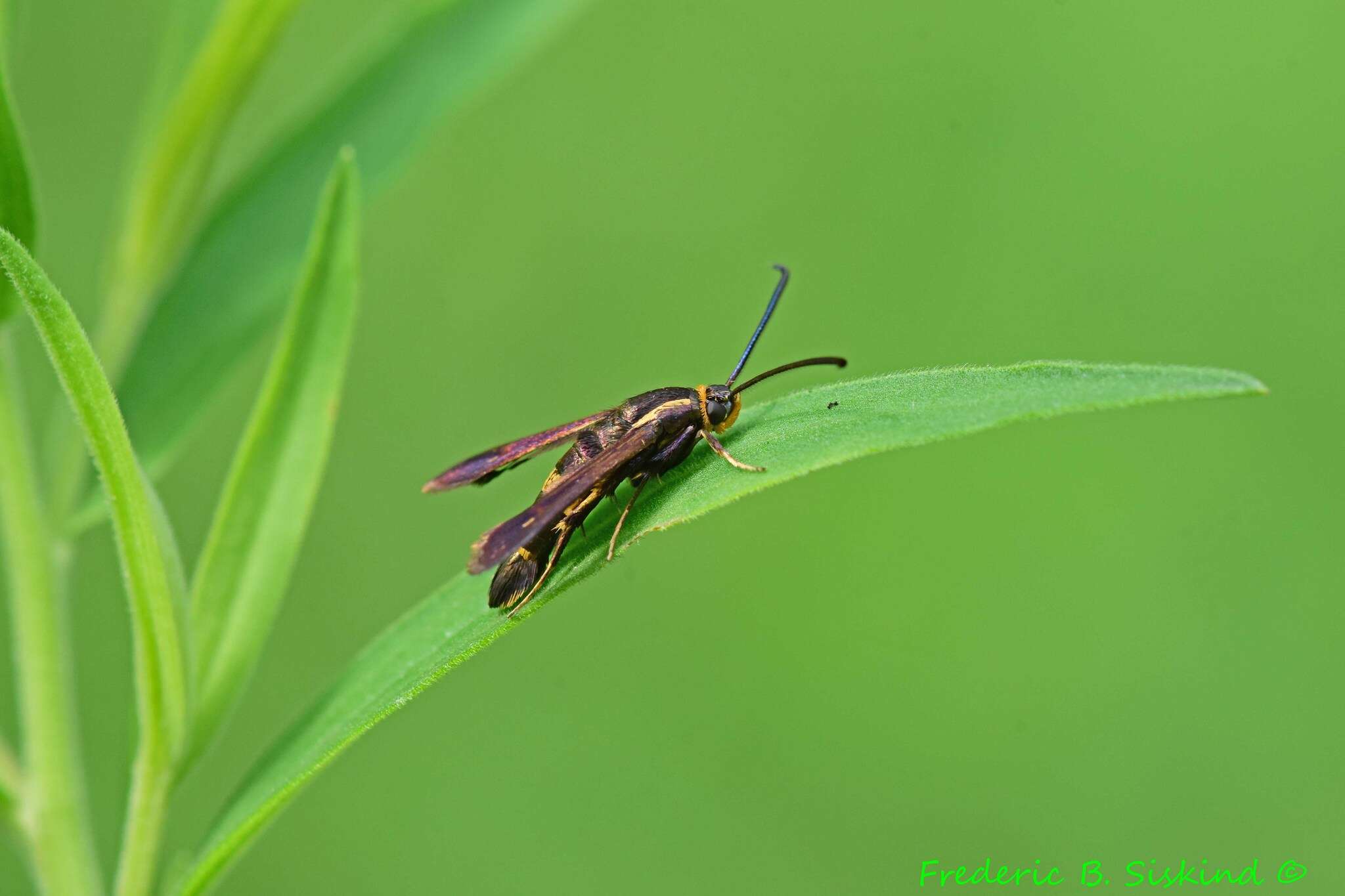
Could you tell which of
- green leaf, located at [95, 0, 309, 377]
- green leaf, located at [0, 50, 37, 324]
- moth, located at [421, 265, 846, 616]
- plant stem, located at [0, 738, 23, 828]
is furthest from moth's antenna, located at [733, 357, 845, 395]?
plant stem, located at [0, 738, 23, 828]

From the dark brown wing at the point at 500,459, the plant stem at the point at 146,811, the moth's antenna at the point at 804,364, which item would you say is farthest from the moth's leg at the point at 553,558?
the plant stem at the point at 146,811

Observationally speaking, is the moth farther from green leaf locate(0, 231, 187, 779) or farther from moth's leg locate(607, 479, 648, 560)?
green leaf locate(0, 231, 187, 779)

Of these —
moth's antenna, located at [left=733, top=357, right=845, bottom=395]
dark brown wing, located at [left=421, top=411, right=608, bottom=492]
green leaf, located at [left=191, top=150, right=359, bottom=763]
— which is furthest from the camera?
dark brown wing, located at [left=421, top=411, right=608, bottom=492]

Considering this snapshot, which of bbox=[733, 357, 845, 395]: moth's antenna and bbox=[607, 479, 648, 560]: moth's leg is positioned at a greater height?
bbox=[733, 357, 845, 395]: moth's antenna

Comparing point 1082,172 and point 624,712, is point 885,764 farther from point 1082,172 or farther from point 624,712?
point 1082,172

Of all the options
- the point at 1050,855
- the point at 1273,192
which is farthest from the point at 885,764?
the point at 1273,192

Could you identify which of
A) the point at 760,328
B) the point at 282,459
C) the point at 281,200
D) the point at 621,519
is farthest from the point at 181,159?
the point at 760,328

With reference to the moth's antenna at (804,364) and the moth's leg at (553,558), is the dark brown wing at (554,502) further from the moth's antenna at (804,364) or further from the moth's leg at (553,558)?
the moth's antenna at (804,364)
